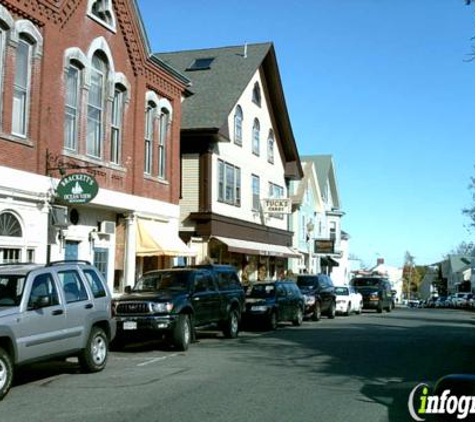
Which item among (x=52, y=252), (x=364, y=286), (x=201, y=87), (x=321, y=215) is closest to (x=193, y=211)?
(x=201, y=87)

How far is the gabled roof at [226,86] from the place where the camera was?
2906 centimetres

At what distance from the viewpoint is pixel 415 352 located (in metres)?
15.6

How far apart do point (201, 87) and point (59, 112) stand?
45.6ft

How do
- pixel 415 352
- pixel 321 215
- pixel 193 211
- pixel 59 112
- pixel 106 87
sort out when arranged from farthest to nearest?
pixel 321 215 < pixel 193 211 < pixel 106 87 < pixel 59 112 < pixel 415 352

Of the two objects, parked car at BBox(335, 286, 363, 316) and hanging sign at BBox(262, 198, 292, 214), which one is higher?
hanging sign at BBox(262, 198, 292, 214)

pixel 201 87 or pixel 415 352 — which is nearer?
pixel 415 352

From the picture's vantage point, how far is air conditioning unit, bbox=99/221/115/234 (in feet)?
69.7

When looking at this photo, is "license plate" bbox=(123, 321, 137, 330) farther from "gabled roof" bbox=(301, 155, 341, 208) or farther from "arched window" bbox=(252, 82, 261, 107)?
"gabled roof" bbox=(301, 155, 341, 208)

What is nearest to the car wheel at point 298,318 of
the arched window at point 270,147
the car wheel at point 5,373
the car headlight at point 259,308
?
the car headlight at point 259,308

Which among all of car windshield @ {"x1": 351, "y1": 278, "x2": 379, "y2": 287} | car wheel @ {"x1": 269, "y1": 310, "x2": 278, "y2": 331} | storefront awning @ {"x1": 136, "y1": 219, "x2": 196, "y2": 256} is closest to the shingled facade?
storefront awning @ {"x1": 136, "y1": 219, "x2": 196, "y2": 256}

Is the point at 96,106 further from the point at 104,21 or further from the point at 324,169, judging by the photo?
the point at 324,169

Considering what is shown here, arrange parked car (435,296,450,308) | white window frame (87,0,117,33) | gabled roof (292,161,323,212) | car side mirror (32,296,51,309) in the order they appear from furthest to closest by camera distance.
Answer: parked car (435,296,450,308) → gabled roof (292,161,323,212) → white window frame (87,0,117,33) → car side mirror (32,296,51,309)

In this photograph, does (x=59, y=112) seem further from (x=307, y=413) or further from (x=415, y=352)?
(x=307, y=413)

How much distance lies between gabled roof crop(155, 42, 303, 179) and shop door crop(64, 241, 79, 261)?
9.57m
